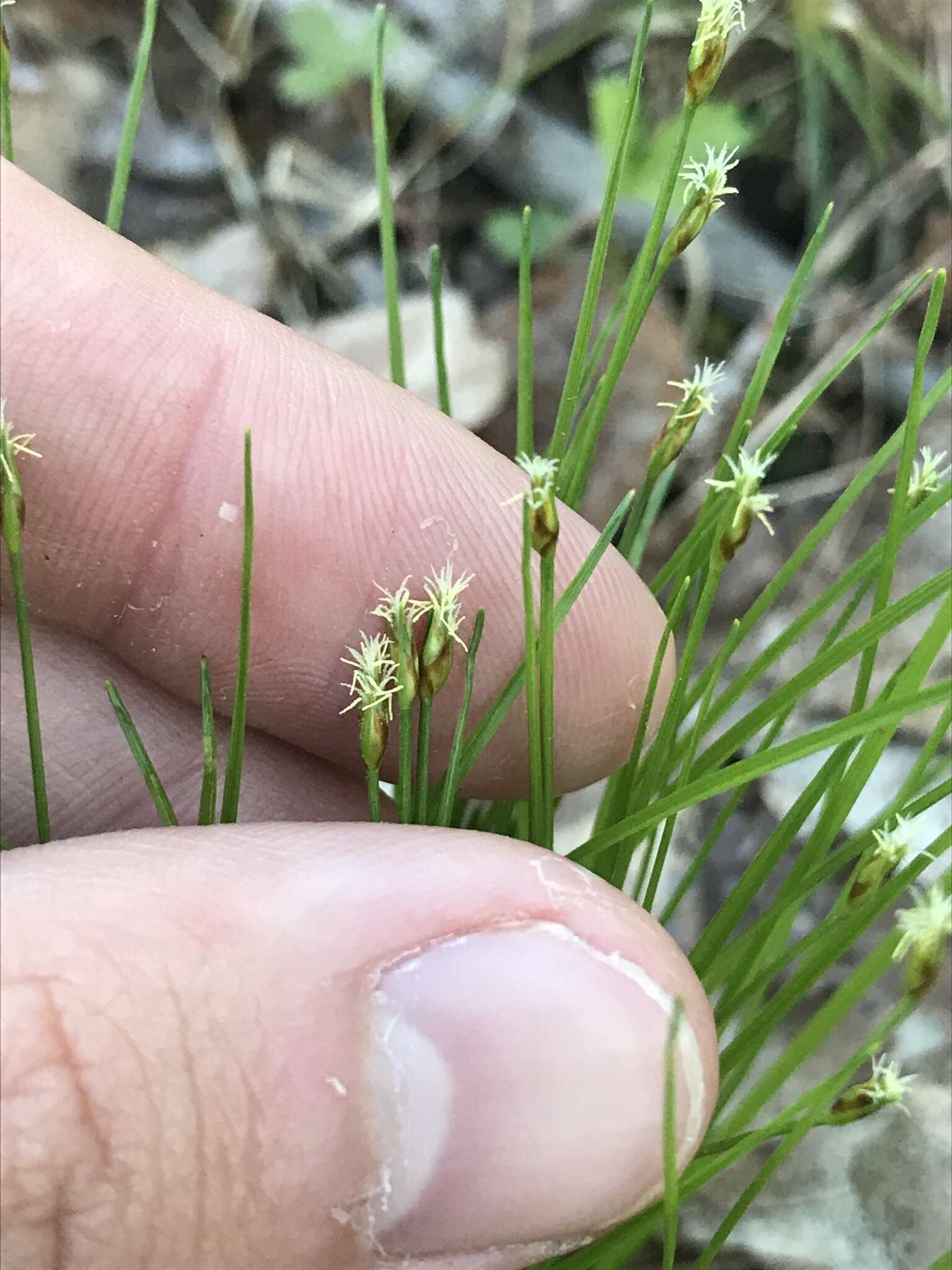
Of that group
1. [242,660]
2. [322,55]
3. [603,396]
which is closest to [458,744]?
[242,660]

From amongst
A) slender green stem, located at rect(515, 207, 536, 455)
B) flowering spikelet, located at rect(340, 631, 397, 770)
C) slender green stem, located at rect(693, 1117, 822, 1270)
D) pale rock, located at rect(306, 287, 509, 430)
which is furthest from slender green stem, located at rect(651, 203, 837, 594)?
pale rock, located at rect(306, 287, 509, 430)

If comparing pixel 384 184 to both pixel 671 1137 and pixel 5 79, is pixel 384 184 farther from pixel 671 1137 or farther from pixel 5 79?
pixel 671 1137

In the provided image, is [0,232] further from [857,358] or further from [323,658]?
[857,358]

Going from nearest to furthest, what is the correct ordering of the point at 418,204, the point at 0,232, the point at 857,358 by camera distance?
the point at 0,232 < the point at 857,358 < the point at 418,204

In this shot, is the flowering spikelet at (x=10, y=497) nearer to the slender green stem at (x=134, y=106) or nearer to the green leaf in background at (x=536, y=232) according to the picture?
the slender green stem at (x=134, y=106)

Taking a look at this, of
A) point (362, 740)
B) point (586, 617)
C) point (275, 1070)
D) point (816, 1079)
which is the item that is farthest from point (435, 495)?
point (816, 1079)

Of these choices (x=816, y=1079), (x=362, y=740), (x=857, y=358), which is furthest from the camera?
(x=857, y=358)

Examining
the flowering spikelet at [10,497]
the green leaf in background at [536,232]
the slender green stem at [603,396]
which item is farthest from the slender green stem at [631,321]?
the green leaf in background at [536,232]
